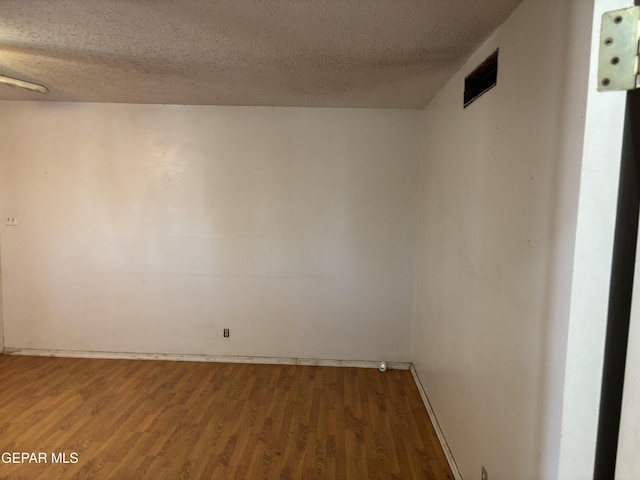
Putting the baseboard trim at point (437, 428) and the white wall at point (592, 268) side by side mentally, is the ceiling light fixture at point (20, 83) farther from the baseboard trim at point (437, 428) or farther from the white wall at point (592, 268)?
the baseboard trim at point (437, 428)

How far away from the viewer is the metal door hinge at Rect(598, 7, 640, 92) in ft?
1.82

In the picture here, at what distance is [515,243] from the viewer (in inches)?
54.5

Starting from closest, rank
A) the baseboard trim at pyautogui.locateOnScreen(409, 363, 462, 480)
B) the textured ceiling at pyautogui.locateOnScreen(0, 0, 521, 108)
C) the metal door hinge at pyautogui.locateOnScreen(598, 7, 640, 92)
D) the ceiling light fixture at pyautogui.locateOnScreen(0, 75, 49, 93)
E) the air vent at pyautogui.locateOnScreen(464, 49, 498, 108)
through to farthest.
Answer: the metal door hinge at pyautogui.locateOnScreen(598, 7, 640, 92), the textured ceiling at pyautogui.locateOnScreen(0, 0, 521, 108), the air vent at pyautogui.locateOnScreen(464, 49, 498, 108), the baseboard trim at pyautogui.locateOnScreen(409, 363, 462, 480), the ceiling light fixture at pyautogui.locateOnScreen(0, 75, 49, 93)

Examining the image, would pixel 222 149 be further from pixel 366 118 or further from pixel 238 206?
pixel 366 118

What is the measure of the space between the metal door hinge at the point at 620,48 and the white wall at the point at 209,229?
274 cm

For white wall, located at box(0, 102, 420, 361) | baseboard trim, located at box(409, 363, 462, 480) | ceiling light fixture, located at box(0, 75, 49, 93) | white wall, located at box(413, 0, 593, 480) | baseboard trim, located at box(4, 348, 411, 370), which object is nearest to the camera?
white wall, located at box(413, 0, 593, 480)

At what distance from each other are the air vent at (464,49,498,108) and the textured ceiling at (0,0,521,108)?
0.12 meters

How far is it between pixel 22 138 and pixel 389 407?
13.2ft

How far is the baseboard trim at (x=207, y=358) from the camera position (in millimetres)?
3465

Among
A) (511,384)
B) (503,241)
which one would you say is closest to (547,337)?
(511,384)

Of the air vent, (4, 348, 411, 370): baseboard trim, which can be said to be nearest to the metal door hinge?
the air vent

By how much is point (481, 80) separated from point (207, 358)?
323 cm

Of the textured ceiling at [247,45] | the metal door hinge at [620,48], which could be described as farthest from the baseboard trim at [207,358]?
the metal door hinge at [620,48]

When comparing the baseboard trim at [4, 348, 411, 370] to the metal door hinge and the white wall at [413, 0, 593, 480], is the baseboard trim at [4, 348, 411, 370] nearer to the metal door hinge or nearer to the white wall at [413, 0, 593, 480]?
the white wall at [413, 0, 593, 480]
